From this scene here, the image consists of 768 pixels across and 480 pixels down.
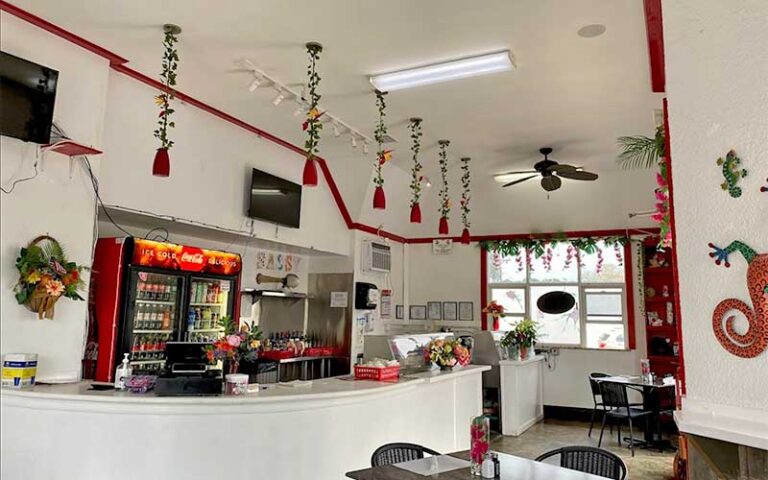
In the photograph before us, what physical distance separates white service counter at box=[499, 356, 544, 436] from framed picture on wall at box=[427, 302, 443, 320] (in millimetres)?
2045

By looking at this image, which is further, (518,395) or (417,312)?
(417,312)

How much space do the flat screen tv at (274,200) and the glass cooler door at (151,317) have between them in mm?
1209

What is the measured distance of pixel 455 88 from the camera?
5.24 metres

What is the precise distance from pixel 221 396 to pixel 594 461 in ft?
7.88

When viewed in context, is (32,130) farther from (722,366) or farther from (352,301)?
(352,301)

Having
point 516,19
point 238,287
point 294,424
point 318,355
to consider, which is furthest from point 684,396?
point 318,355

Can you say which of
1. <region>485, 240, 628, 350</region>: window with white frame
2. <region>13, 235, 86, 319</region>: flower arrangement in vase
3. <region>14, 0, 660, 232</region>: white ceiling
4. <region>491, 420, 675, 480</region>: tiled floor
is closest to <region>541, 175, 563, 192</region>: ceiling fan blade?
<region>14, 0, 660, 232</region>: white ceiling

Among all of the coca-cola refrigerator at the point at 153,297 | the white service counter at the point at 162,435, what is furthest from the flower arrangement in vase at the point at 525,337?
Result: the white service counter at the point at 162,435

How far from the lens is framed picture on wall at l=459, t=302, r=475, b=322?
32.5 feet

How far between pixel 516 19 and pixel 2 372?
428 cm

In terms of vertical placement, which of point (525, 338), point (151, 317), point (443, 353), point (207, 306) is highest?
point (207, 306)

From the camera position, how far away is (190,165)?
5543 mm

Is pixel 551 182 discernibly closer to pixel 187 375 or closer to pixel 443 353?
pixel 443 353

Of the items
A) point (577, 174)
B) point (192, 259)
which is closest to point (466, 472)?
point (192, 259)
